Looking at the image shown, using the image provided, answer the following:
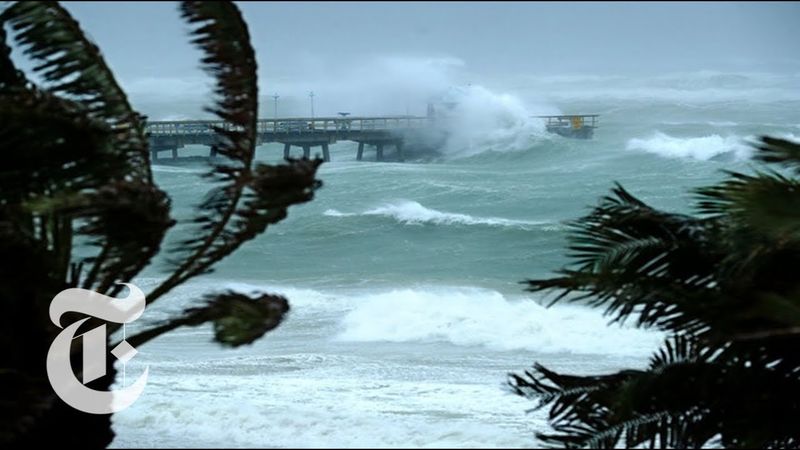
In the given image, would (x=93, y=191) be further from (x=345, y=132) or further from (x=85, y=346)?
(x=345, y=132)

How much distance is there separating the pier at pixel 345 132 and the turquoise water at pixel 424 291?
0.73 m

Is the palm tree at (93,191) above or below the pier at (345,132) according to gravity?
above

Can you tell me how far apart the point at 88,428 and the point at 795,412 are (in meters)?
2.85

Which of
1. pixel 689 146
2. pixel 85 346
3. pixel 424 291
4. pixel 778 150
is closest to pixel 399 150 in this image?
pixel 689 146

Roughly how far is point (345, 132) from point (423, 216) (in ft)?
34.0

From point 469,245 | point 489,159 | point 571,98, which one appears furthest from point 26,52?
point 571,98

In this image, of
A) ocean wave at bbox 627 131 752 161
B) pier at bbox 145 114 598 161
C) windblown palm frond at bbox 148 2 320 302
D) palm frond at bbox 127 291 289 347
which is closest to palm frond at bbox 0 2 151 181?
windblown palm frond at bbox 148 2 320 302

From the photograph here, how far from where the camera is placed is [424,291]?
22.6 m

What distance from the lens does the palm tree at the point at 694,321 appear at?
17.3ft

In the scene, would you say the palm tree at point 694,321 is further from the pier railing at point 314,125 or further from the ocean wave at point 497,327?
the pier railing at point 314,125

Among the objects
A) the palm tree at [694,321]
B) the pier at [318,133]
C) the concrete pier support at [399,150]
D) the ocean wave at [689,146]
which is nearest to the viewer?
the palm tree at [694,321]

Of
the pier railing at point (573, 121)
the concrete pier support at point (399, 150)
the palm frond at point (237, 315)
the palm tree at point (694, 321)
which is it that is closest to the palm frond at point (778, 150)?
the palm tree at point (694, 321)

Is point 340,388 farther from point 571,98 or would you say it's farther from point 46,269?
point 571,98

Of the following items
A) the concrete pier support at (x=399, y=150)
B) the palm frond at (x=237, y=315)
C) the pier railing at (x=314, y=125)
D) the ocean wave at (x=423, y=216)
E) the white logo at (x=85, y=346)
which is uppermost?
the palm frond at (x=237, y=315)
